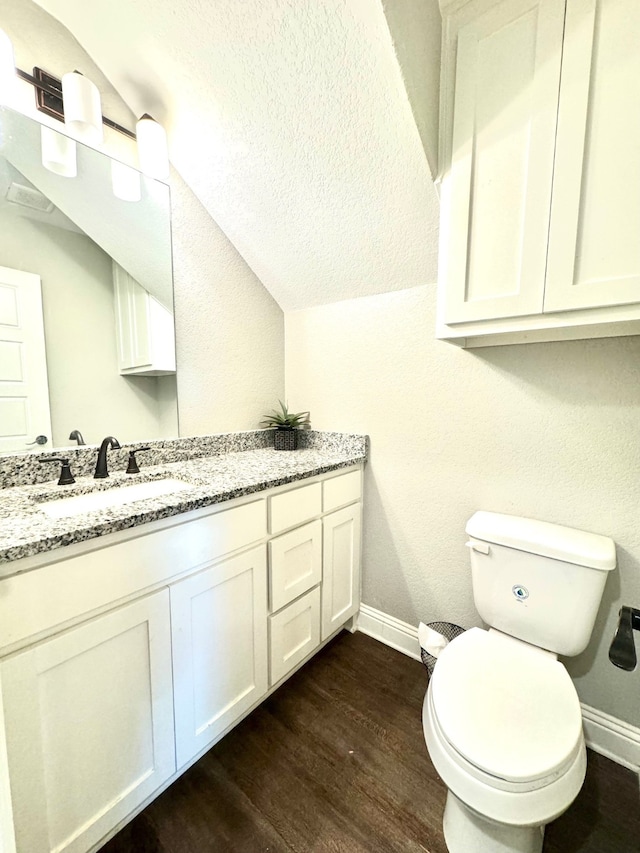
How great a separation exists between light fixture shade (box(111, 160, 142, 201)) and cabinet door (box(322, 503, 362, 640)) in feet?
4.97

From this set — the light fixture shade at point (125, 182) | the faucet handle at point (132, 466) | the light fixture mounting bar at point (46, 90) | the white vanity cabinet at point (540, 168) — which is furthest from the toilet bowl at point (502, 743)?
the light fixture mounting bar at point (46, 90)

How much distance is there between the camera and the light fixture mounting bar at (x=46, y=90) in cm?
112

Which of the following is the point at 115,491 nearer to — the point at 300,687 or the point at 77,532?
the point at 77,532

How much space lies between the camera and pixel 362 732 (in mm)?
1257

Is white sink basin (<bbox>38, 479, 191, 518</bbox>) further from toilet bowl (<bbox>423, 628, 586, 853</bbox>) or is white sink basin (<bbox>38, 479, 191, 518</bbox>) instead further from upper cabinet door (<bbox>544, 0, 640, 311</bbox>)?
upper cabinet door (<bbox>544, 0, 640, 311</bbox>)

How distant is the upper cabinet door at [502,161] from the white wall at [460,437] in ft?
1.12

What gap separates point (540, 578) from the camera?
1.11 m

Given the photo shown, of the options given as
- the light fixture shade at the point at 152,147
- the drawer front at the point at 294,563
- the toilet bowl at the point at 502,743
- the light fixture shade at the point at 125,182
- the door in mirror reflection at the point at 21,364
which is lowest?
the toilet bowl at the point at 502,743

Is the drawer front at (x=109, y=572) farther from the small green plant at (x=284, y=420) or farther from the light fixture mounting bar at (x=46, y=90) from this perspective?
the light fixture mounting bar at (x=46, y=90)

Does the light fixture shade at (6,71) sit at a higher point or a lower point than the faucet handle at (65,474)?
higher

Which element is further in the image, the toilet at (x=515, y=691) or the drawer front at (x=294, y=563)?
the drawer front at (x=294, y=563)

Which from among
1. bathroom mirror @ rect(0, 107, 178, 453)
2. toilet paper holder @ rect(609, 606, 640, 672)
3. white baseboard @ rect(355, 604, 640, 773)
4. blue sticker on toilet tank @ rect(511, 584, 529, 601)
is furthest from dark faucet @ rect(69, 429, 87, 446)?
white baseboard @ rect(355, 604, 640, 773)

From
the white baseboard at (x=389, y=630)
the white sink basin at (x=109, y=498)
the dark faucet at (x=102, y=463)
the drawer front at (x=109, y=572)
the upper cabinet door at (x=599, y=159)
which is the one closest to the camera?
the drawer front at (x=109, y=572)

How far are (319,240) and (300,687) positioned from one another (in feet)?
6.12
